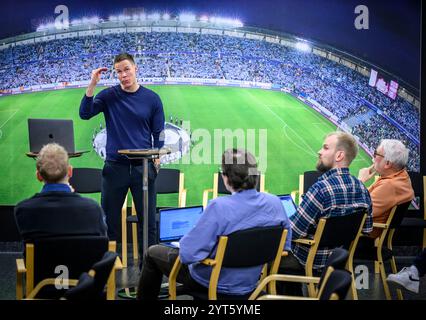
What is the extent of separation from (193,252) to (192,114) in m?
3.78

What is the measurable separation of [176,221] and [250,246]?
1.04m

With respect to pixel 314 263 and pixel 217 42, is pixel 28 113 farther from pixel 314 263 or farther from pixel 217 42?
pixel 314 263

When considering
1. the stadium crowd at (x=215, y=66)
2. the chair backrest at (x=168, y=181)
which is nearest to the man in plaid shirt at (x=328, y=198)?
the chair backrest at (x=168, y=181)

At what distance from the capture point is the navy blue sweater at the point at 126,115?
519cm

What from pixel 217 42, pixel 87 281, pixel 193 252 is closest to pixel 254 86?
pixel 217 42

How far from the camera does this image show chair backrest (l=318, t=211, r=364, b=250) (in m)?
4.07

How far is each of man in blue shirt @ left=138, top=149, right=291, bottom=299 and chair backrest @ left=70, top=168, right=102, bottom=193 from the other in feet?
10.0

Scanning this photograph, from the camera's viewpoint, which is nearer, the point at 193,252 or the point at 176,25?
the point at 193,252

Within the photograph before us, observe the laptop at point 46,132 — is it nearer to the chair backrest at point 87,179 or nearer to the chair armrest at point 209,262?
the chair backrest at point 87,179

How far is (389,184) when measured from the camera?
509 centimetres

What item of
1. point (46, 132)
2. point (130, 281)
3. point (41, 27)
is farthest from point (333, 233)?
point (41, 27)

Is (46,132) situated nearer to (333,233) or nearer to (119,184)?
(119,184)

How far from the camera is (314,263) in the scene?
167 inches

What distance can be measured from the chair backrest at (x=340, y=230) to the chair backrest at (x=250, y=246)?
0.68 m
